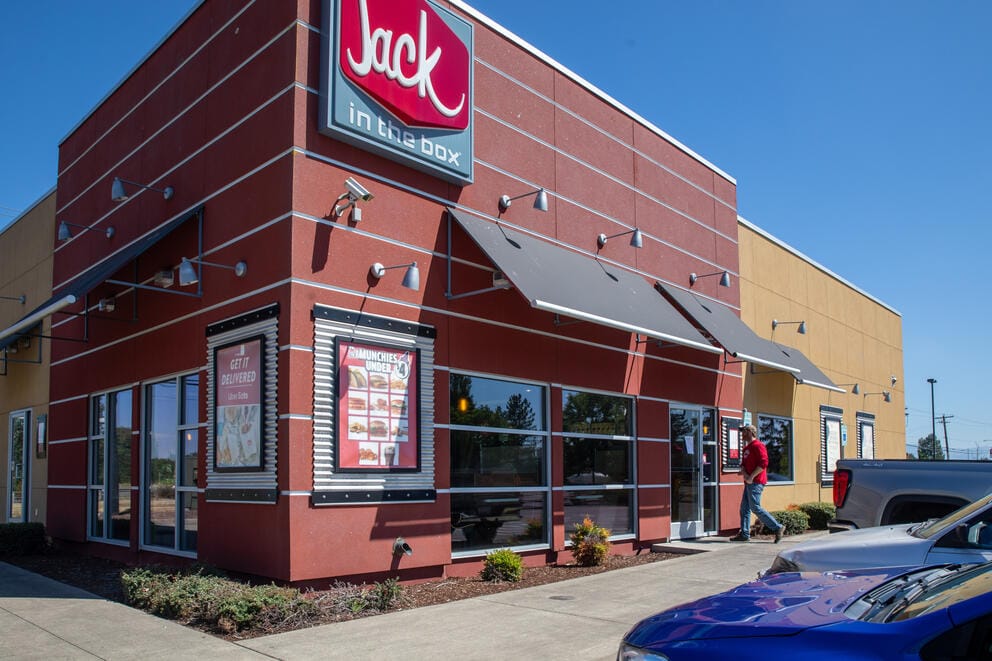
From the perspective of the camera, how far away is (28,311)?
18.4 m

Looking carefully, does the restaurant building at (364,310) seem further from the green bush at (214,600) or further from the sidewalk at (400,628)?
the sidewalk at (400,628)

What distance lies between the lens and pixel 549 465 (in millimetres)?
12766

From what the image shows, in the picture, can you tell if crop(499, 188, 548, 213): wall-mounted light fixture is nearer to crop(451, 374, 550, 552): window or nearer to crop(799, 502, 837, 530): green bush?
crop(451, 374, 550, 552): window

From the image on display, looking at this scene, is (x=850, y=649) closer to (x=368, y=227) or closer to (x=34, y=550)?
(x=368, y=227)

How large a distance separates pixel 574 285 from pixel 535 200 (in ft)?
4.39

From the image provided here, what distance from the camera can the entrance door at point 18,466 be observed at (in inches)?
691

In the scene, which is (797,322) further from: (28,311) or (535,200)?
(28,311)

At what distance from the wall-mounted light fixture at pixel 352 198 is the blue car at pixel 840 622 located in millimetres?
6457

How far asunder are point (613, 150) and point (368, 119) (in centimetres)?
590

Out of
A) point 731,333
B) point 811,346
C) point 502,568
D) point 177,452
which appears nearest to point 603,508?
point 502,568

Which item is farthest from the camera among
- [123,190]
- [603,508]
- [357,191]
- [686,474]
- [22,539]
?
[686,474]

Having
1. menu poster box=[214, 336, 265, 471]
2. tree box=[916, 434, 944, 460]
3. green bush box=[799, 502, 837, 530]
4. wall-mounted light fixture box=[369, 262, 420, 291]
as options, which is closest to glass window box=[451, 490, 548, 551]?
menu poster box=[214, 336, 265, 471]

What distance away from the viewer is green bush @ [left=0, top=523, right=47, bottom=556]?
14062 millimetres

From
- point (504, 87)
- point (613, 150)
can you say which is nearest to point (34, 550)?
point (504, 87)
